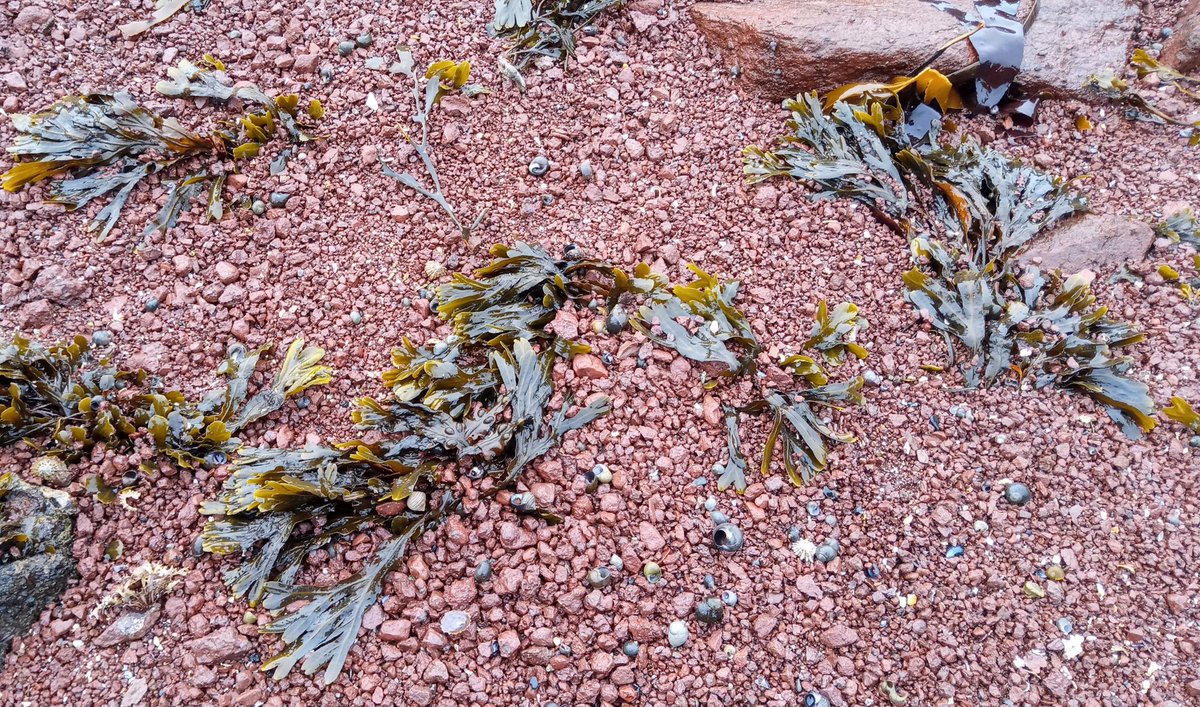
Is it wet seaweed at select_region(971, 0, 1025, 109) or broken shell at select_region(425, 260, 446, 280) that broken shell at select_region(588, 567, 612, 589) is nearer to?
broken shell at select_region(425, 260, 446, 280)

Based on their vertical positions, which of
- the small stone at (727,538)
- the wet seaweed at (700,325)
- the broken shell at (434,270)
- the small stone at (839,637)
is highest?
the broken shell at (434,270)

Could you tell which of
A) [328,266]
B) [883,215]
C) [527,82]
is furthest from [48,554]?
[883,215]

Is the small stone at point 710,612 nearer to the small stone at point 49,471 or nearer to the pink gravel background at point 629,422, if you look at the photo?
the pink gravel background at point 629,422

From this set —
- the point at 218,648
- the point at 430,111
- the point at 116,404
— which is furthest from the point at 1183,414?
the point at 116,404

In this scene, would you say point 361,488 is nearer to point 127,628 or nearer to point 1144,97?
point 127,628

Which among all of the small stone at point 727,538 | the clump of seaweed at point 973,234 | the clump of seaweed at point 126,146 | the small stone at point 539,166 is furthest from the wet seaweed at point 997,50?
the clump of seaweed at point 126,146

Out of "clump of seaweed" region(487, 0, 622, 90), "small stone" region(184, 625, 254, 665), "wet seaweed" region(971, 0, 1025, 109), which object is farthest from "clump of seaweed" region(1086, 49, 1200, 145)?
"small stone" region(184, 625, 254, 665)
